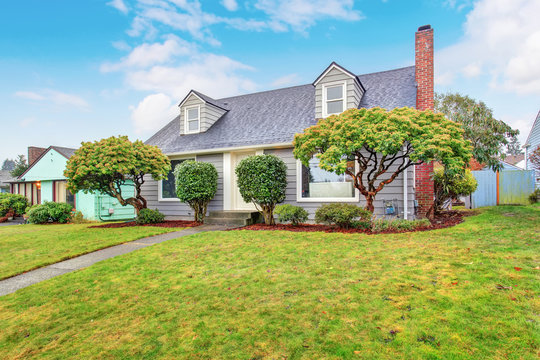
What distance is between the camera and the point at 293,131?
10.5 m

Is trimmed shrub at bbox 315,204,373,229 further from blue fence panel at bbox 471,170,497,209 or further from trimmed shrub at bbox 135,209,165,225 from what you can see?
blue fence panel at bbox 471,170,497,209

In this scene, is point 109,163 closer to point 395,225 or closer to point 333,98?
point 333,98

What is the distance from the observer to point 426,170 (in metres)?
9.41

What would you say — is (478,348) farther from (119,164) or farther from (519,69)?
(519,69)

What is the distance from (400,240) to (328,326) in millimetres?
4152

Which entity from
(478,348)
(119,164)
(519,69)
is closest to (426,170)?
(478,348)

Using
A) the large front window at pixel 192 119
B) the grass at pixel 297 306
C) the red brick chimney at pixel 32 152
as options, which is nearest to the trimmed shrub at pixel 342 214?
the grass at pixel 297 306

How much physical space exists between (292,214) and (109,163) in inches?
252

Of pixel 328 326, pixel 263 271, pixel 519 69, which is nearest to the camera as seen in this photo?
pixel 328 326

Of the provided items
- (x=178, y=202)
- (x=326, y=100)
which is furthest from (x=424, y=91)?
(x=178, y=202)

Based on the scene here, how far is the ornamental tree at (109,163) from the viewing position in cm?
980

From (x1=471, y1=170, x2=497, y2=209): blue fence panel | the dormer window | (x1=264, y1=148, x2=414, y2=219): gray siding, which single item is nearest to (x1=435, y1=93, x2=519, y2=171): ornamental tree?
(x1=471, y1=170, x2=497, y2=209): blue fence panel

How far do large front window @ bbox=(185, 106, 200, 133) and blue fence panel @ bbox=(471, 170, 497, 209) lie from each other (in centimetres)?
1470

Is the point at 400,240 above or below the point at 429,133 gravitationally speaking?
below
